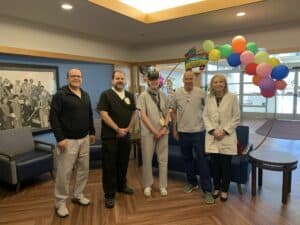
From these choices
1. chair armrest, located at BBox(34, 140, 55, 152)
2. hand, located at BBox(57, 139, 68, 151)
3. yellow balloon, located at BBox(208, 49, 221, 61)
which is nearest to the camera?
hand, located at BBox(57, 139, 68, 151)

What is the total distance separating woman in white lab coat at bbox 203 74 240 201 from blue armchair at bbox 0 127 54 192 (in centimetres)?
231

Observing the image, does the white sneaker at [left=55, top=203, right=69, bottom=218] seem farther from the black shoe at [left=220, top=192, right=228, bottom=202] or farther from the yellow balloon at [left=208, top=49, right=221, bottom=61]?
the yellow balloon at [left=208, top=49, right=221, bottom=61]

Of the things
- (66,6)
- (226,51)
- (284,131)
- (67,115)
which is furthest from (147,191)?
(284,131)

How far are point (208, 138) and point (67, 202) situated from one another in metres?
1.81

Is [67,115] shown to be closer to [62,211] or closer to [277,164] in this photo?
[62,211]

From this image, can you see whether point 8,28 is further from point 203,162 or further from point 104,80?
point 203,162

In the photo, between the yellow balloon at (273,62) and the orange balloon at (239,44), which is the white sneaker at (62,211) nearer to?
the orange balloon at (239,44)

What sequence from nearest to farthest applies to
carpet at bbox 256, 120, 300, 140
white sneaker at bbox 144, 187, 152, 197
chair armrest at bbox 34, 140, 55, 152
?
1. white sneaker at bbox 144, 187, 152, 197
2. chair armrest at bbox 34, 140, 55, 152
3. carpet at bbox 256, 120, 300, 140

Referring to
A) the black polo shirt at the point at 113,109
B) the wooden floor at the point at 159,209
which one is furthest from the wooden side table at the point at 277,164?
the black polo shirt at the point at 113,109

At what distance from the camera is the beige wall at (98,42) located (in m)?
3.57

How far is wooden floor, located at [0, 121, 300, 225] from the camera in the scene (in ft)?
7.89

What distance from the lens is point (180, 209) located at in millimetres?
2617

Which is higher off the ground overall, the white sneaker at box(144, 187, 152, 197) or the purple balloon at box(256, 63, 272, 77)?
the purple balloon at box(256, 63, 272, 77)

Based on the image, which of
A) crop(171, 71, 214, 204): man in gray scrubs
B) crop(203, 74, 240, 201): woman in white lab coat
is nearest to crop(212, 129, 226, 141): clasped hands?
crop(203, 74, 240, 201): woman in white lab coat
